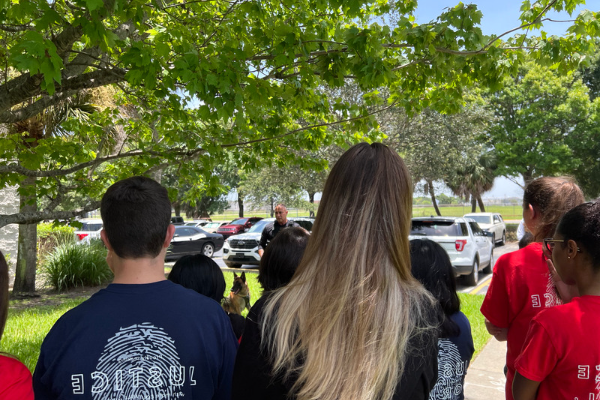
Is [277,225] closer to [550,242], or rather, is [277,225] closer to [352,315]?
[550,242]

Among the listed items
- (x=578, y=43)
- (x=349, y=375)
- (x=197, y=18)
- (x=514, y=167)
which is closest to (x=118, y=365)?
(x=349, y=375)

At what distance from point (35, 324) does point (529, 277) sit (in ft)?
24.4

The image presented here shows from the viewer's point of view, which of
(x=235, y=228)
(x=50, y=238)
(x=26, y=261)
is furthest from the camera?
(x=235, y=228)

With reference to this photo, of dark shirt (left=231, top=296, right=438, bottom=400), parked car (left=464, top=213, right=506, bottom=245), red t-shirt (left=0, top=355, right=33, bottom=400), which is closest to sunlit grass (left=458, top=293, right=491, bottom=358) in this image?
dark shirt (left=231, top=296, right=438, bottom=400)

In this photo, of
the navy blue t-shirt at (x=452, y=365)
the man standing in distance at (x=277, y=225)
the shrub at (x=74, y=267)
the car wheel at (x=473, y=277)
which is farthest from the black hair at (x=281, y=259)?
the shrub at (x=74, y=267)

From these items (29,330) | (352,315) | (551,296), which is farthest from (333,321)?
(29,330)

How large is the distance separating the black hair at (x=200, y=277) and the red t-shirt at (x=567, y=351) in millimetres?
1796

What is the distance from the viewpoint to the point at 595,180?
26.5m

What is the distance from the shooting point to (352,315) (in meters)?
1.22

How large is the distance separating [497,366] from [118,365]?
4920mm

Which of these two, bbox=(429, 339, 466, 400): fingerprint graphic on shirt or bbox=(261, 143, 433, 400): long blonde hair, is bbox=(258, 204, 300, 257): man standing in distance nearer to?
bbox=(429, 339, 466, 400): fingerprint graphic on shirt

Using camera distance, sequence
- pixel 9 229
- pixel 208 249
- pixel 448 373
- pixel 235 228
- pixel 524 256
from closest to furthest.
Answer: pixel 448 373 → pixel 524 256 → pixel 9 229 → pixel 208 249 → pixel 235 228

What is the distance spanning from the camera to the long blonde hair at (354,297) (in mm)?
1164

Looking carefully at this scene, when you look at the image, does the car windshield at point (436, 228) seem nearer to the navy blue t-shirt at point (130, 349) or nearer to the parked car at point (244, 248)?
the parked car at point (244, 248)
